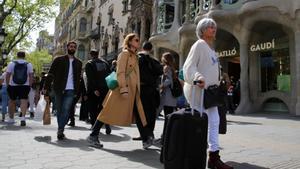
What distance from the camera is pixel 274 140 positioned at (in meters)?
7.31

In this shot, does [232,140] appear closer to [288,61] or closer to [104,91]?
[104,91]

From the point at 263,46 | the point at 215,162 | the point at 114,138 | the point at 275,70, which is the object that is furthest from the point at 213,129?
the point at 275,70

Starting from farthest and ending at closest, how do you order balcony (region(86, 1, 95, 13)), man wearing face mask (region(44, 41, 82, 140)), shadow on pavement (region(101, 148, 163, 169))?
balcony (region(86, 1, 95, 13)) → man wearing face mask (region(44, 41, 82, 140)) → shadow on pavement (region(101, 148, 163, 169))

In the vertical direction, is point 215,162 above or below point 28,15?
below

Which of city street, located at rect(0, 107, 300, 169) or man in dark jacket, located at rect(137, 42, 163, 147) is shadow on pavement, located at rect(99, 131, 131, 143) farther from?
man in dark jacket, located at rect(137, 42, 163, 147)

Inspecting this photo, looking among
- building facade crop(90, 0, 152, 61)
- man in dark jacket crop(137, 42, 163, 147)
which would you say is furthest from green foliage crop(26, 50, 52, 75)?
man in dark jacket crop(137, 42, 163, 147)

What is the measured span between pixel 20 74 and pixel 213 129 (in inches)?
244

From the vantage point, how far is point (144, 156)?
17.6ft

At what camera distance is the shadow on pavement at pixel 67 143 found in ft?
20.0

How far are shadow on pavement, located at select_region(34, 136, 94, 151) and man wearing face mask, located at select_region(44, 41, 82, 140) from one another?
1.57 feet

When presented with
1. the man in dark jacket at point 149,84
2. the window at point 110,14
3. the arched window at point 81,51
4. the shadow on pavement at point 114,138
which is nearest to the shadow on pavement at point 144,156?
the man in dark jacket at point 149,84

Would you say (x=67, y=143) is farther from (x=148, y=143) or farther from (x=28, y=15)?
(x=28, y=15)

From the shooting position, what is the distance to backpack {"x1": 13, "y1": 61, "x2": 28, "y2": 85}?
30.2ft

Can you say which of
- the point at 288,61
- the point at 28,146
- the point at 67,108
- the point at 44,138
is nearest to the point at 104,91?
the point at 67,108
